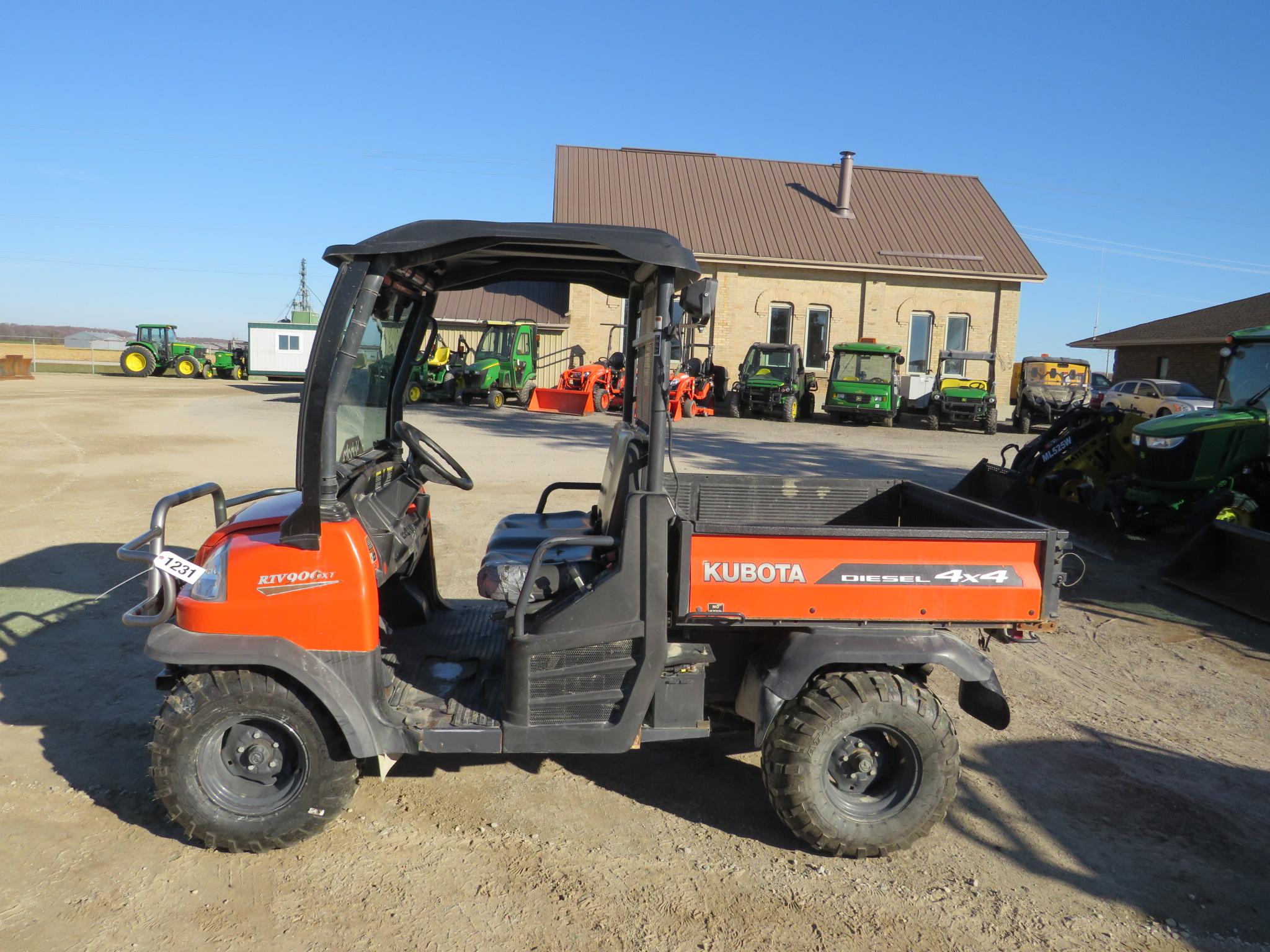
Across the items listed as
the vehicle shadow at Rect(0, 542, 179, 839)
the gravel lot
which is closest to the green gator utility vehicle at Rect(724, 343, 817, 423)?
the gravel lot

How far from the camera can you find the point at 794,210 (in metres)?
30.3

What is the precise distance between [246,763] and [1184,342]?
34.4 meters

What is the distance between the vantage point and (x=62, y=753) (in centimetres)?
413

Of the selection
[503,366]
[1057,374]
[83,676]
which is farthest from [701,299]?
[1057,374]

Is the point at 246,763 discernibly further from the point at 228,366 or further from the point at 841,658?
the point at 228,366

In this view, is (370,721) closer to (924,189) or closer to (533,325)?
(533,325)

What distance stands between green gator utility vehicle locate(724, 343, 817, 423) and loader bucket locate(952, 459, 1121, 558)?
40.8 ft

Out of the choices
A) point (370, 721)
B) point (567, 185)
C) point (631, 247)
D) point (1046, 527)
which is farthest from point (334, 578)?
point (567, 185)

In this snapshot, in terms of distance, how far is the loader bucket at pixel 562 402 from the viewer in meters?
21.7

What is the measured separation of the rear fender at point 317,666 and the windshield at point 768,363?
20.6 metres

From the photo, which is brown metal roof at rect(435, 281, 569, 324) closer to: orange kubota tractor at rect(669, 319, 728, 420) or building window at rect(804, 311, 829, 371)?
orange kubota tractor at rect(669, 319, 728, 420)

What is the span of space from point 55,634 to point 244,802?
3.15 meters

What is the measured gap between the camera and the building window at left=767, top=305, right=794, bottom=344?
1133 inches

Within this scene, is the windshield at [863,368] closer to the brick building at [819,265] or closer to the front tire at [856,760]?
the brick building at [819,265]
